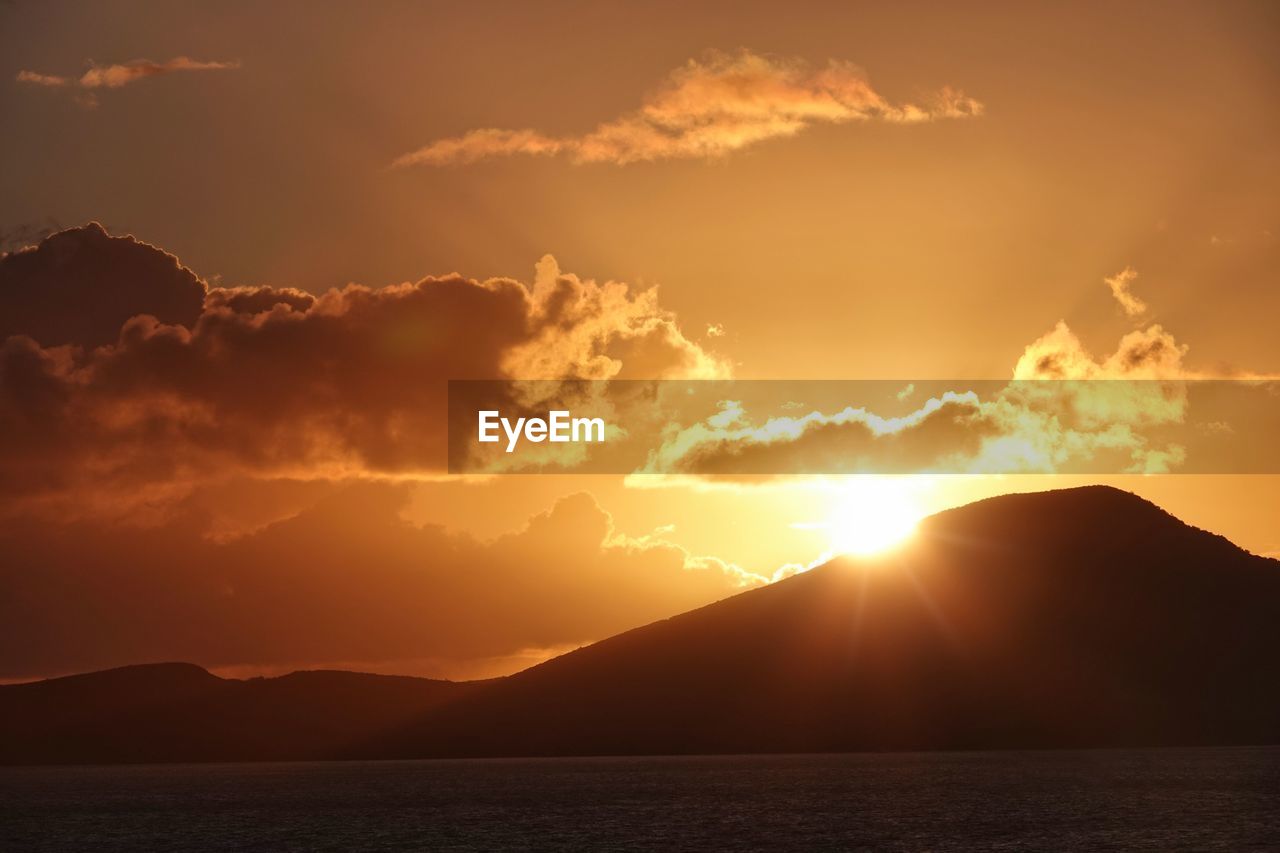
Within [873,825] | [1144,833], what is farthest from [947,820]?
[1144,833]

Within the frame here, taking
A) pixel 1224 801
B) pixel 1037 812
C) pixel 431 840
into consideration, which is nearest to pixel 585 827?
pixel 431 840

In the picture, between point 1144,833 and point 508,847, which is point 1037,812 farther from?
point 508,847

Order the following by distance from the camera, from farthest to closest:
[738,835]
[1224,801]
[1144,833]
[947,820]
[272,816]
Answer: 1. [272,816]
2. [1224,801]
3. [947,820]
4. [738,835]
5. [1144,833]

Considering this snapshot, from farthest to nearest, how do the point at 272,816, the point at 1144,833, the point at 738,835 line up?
the point at 272,816 < the point at 738,835 < the point at 1144,833

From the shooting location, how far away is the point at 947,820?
6068 inches

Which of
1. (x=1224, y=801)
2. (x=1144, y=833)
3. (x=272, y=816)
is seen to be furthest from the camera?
(x=272, y=816)

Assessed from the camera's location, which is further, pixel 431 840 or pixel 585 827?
pixel 585 827

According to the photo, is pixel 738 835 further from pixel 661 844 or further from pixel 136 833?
pixel 136 833

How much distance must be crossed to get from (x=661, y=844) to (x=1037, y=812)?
52.3m

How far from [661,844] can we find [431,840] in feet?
86.6

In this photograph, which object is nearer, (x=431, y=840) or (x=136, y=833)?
(x=431, y=840)

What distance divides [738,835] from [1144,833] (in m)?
39.4

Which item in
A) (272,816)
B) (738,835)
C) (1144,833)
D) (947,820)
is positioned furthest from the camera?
(272,816)

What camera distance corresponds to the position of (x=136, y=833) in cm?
17012
